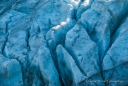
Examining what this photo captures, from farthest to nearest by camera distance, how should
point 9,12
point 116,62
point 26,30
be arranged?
point 9,12, point 26,30, point 116,62

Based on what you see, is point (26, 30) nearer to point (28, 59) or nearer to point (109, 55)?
point (28, 59)

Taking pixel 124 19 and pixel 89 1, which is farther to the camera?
pixel 89 1

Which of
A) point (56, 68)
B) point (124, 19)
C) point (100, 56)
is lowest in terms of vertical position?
point (56, 68)

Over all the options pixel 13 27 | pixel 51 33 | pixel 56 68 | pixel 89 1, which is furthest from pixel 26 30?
pixel 89 1

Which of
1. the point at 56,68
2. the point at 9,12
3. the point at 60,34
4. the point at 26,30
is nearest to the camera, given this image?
the point at 56,68

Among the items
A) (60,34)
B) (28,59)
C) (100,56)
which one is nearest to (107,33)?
(100,56)

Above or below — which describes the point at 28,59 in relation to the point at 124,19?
below

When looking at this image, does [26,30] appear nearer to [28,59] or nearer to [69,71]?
[28,59]
